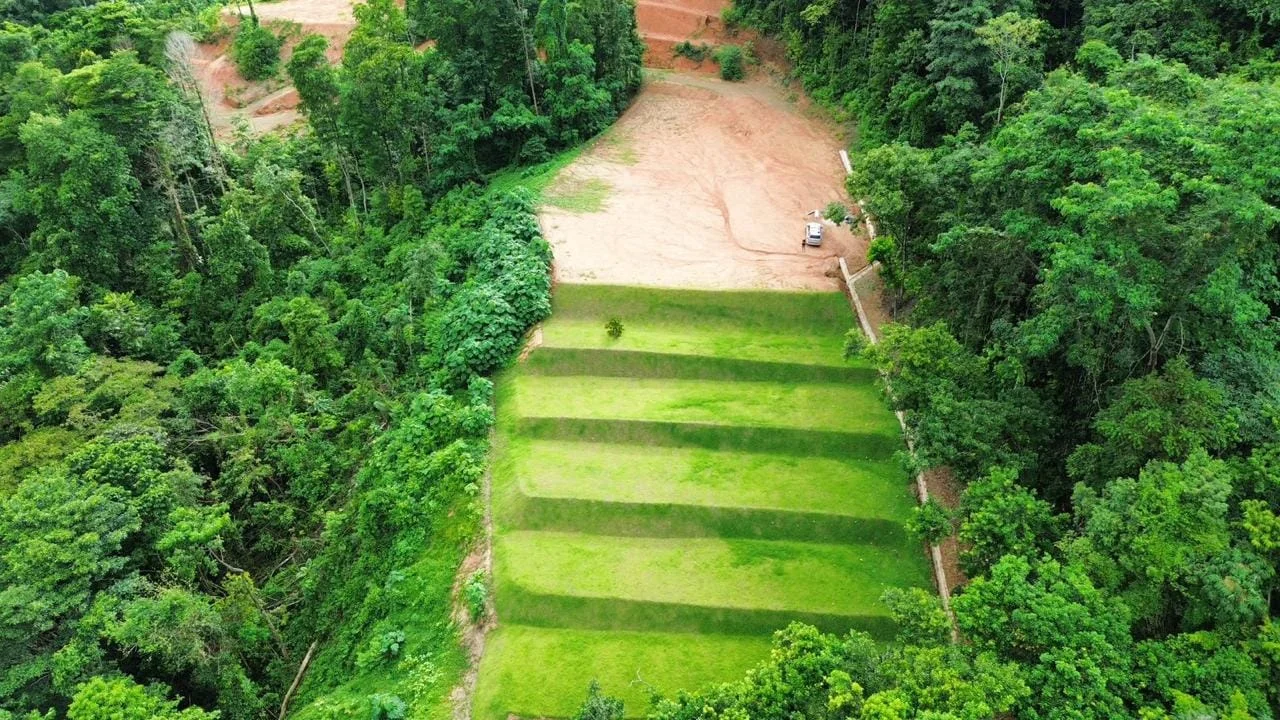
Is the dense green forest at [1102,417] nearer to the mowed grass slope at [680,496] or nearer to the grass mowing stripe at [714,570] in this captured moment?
the grass mowing stripe at [714,570]

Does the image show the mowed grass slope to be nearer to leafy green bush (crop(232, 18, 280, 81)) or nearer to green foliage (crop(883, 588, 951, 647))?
green foliage (crop(883, 588, 951, 647))

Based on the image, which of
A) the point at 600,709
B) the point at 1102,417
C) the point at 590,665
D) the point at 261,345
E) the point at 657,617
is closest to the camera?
the point at 600,709

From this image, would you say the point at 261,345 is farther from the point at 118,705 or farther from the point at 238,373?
the point at 118,705

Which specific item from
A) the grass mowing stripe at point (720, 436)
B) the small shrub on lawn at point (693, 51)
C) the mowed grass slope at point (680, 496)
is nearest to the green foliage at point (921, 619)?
the mowed grass slope at point (680, 496)

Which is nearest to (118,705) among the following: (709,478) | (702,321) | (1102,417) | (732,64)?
(709,478)

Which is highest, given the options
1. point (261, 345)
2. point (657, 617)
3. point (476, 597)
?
point (261, 345)

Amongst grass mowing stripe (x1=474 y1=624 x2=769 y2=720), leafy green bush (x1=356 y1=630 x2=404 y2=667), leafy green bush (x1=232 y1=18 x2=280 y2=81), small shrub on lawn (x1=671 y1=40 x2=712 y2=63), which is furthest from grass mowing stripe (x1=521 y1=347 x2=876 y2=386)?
leafy green bush (x1=232 y1=18 x2=280 y2=81)
